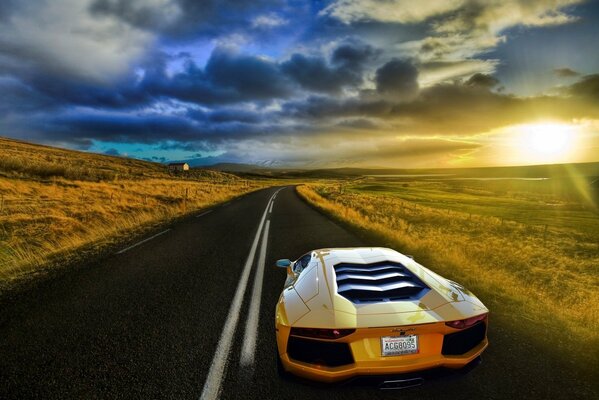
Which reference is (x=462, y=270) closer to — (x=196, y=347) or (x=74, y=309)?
(x=196, y=347)

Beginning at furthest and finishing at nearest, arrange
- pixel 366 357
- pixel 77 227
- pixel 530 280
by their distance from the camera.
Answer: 1. pixel 77 227
2. pixel 530 280
3. pixel 366 357

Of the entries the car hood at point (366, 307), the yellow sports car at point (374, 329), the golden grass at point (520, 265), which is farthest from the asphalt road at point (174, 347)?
the golden grass at point (520, 265)

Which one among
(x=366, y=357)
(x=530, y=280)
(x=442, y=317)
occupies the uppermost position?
(x=442, y=317)

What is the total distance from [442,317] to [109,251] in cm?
888

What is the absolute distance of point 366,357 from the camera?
265 cm

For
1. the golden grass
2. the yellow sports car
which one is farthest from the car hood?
the golden grass

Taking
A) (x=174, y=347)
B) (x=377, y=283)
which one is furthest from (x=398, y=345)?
(x=174, y=347)

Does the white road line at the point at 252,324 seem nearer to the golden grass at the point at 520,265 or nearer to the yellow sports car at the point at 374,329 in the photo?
the yellow sports car at the point at 374,329

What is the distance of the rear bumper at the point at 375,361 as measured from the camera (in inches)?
104

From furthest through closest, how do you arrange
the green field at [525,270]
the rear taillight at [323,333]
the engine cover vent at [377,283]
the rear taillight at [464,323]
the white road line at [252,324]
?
the green field at [525,270]
the white road line at [252,324]
the engine cover vent at [377,283]
the rear taillight at [464,323]
the rear taillight at [323,333]

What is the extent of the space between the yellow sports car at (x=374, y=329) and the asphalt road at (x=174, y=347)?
31 centimetres

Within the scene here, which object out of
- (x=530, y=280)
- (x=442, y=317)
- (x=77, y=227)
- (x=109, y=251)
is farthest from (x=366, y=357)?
(x=77, y=227)

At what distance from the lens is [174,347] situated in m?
3.91

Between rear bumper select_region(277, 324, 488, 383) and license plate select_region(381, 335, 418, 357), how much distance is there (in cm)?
3
